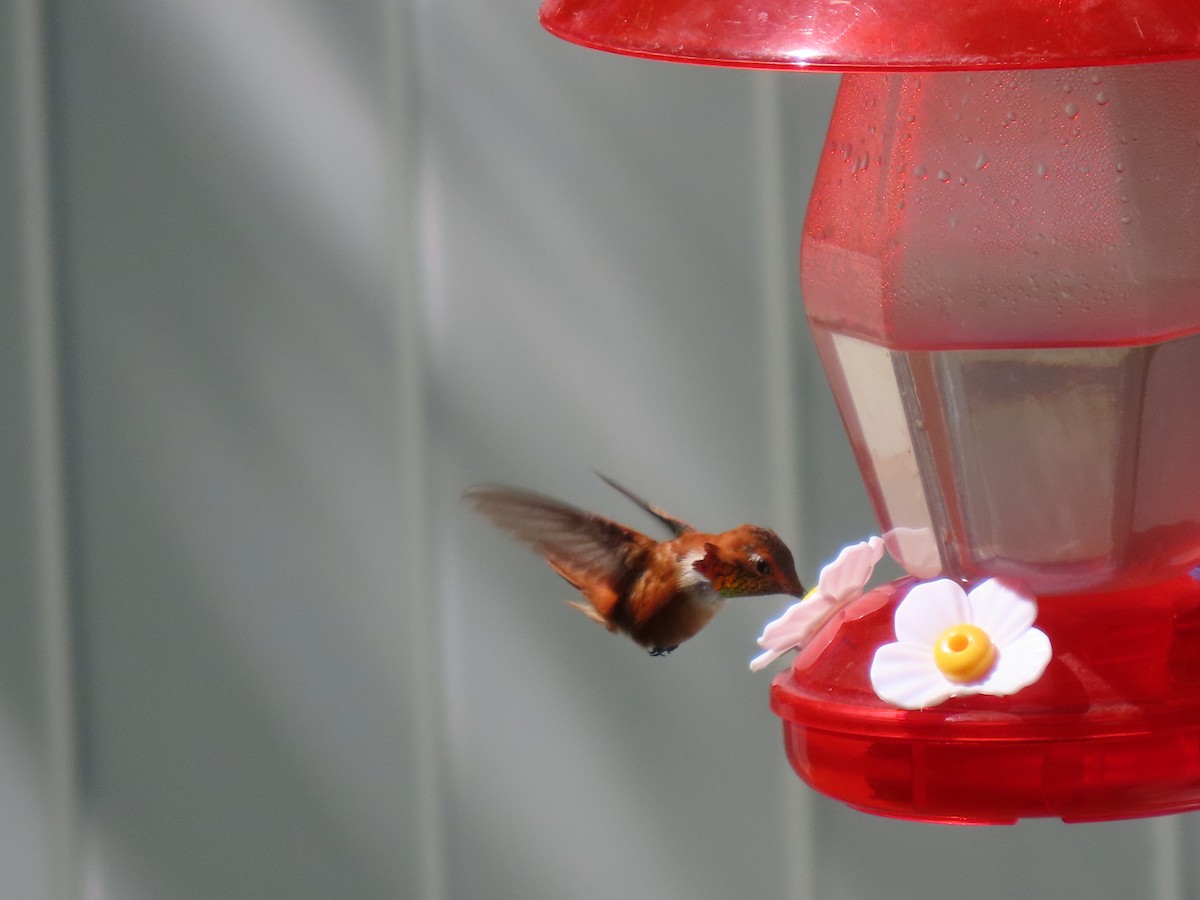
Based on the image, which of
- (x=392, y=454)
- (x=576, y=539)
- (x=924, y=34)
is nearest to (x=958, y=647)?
(x=924, y=34)

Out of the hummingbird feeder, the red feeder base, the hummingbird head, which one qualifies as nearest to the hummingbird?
the hummingbird head

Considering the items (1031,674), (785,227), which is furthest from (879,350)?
(785,227)

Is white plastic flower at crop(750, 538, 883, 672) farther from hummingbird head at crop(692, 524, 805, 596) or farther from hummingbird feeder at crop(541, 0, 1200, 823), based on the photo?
hummingbird head at crop(692, 524, 805, 596)

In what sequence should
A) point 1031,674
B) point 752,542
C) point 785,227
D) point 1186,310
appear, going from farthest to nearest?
1. point 785,227
2. point 752,542
3. point 1186,310
4. point 1031,674

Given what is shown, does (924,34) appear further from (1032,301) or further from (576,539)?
(576,539)

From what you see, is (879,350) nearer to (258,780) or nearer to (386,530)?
(386,530)
